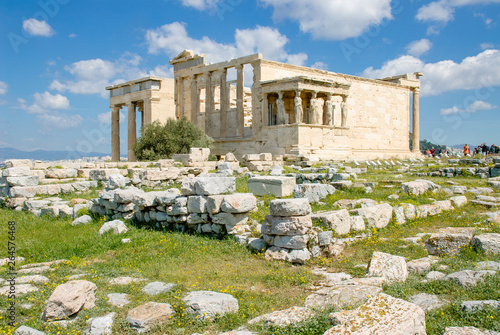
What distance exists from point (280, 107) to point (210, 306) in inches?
738

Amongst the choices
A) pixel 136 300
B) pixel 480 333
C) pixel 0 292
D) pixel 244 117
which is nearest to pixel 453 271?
pixel 480 333

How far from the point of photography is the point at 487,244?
592cm

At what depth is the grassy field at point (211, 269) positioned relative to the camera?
404 cm

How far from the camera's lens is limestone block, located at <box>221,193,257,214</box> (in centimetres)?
724

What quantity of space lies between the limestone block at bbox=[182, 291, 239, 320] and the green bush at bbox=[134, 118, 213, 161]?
1753 centimetres

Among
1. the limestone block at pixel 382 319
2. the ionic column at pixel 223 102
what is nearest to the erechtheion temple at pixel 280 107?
the ionic column at pixel 223 102

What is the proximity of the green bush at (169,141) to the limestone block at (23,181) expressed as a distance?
9.43m

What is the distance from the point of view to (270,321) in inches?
151

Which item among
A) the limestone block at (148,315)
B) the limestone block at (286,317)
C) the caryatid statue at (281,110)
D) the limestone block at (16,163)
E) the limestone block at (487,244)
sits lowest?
the limestone block at (148,315)

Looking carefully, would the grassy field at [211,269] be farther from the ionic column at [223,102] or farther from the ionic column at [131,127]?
the ionic column at [131,127]

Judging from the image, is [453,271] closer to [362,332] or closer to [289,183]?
[362,332]

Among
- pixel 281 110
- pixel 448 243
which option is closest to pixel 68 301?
pixel 448 243

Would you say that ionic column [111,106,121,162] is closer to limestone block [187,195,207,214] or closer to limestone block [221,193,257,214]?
limestone block [187,195,207,214]

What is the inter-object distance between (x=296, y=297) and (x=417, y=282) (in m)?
1.39
